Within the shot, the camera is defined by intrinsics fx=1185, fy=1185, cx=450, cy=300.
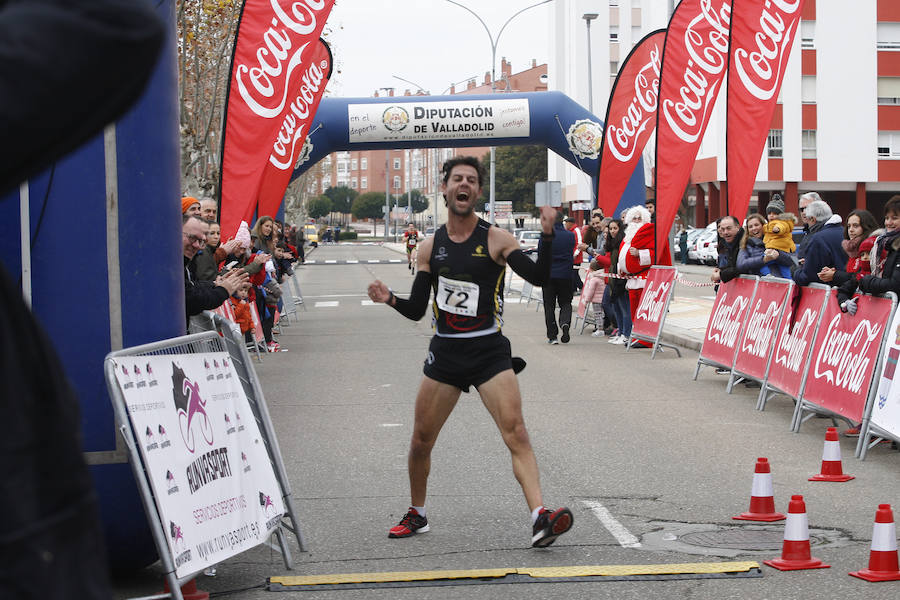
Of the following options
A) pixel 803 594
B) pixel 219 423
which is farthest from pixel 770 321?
pixel 219 423

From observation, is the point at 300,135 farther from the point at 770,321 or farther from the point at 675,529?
the point at 675,529

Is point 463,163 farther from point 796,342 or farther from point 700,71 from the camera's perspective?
point 700,71

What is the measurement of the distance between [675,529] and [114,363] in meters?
3.24

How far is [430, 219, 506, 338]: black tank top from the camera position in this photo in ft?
20.5

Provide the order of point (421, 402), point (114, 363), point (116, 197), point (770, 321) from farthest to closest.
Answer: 1. point (770, 321)
2. point (421, 402)
3. point (116, 197)
4. point (114, 363)

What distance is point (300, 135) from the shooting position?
19016 millimetres

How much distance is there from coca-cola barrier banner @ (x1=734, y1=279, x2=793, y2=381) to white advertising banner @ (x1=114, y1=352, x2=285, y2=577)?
6.70 m

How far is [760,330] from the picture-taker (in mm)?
11672

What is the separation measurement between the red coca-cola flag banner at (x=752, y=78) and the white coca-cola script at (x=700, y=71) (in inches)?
96.2

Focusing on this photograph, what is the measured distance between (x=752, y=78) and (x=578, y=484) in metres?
7.47

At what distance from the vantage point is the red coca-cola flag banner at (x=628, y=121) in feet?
73.2

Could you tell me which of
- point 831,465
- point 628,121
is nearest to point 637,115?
point 628,121

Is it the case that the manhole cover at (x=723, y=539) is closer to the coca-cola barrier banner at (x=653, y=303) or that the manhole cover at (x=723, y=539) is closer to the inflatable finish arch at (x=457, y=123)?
the coca-cola barrier banner at (x=653, y=303)

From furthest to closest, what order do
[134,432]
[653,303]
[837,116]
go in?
[837,116]
[653,303]
[134,432]
